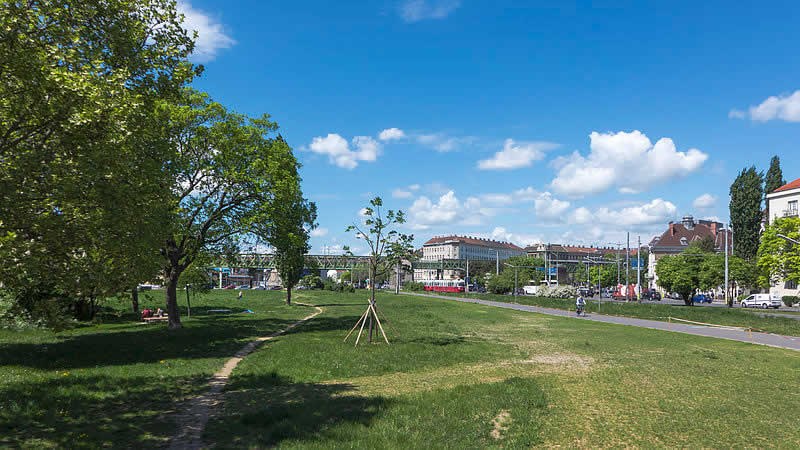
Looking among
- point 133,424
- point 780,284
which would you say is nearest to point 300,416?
point 133,424

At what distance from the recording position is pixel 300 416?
917 cm

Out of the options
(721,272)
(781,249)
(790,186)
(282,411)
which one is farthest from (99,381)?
(790,186)

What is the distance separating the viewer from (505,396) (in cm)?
1099

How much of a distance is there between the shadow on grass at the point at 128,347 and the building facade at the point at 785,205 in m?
77.8

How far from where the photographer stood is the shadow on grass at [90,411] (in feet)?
26.3

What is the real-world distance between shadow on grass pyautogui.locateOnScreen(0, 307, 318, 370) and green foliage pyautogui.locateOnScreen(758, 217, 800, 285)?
191 ft

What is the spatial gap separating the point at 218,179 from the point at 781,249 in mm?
63495

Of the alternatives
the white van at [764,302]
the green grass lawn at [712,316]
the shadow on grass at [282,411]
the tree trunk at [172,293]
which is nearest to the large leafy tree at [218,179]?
the tree trunk at [172,293]

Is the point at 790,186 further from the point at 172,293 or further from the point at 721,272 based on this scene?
the point at 172,293

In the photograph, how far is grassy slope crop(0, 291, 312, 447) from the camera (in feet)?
27.6

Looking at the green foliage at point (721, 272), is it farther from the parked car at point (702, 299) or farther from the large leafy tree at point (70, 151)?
the large leafy tree at point (70, 151)

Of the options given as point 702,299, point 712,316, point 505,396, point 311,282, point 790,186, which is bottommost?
point 702,299

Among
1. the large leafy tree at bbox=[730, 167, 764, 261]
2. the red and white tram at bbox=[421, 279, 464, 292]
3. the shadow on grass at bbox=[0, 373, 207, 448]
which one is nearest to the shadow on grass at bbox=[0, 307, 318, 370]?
the shadow on grass at bbox=[0, 373, 207, 448]

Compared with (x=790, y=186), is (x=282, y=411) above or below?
below
